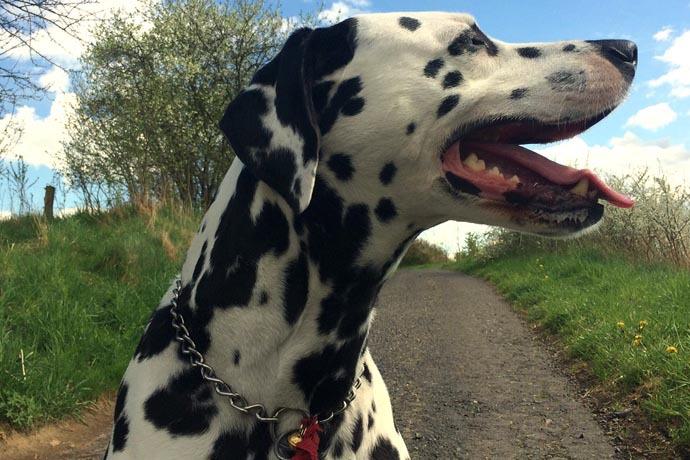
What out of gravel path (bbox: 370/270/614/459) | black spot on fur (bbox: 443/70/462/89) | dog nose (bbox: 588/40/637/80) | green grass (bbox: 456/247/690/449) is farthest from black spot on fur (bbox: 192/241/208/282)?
green grass (bbox: 456/247/690/449)

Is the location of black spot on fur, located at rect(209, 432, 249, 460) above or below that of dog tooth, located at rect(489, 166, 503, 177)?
below

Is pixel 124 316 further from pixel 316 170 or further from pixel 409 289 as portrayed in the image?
pixel 409 289

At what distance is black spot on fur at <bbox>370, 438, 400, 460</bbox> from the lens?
6.18 feet

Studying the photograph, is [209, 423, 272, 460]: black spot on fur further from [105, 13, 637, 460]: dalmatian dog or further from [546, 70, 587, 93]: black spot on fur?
[546, 70, 587, 93]: black spot on fur

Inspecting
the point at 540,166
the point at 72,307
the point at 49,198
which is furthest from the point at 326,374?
the point at 49,198

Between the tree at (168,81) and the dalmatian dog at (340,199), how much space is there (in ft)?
54.6

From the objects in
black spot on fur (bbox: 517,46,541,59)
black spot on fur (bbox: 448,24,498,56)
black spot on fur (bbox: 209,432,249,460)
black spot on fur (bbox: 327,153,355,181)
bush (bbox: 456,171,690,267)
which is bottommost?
bush (bbox: 456,171,690,267)

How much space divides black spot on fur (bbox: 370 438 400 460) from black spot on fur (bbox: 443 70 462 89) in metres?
1.19

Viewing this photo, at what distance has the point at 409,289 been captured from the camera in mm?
12719

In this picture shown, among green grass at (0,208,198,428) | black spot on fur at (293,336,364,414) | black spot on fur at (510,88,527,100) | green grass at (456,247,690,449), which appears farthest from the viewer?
green grass at (0,208,198,428)

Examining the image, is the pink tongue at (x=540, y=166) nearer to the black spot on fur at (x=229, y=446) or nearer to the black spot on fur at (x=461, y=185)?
the black spot on fur at (x=461, y=185)

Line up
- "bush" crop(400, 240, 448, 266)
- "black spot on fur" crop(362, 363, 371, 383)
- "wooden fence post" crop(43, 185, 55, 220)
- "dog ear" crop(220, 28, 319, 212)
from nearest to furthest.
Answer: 1. "dog ear" crop(220, 28, 319, 212)
2. "black spot on fur" crop(362, 363, 371, 383)
3. "wooden fence post" crop(43, 185, 55, 220)
4. "bush" crop(400, 240, 448, 266)

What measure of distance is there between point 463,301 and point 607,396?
226 inches

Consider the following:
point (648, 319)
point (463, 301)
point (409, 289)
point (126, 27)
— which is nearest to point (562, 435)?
point (648, 319)
